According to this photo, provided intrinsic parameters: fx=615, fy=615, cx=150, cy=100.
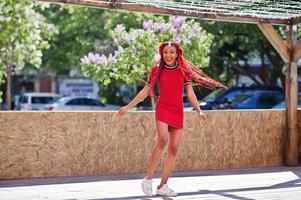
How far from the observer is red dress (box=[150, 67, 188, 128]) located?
23.2 feet

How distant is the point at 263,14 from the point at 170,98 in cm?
413

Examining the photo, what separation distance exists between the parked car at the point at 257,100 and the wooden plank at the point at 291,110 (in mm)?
10784

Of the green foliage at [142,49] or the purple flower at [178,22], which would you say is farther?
the purple flower at [178,22]

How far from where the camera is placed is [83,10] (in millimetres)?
29422

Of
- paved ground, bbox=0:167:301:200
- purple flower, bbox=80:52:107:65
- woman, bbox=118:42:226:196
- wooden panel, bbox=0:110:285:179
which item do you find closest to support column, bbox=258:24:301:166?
wooden panel, bbox=0:110:285:179

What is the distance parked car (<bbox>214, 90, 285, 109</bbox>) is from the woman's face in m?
14.5

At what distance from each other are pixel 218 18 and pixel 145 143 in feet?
7.78

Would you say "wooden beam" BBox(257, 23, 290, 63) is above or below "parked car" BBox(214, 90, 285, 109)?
above

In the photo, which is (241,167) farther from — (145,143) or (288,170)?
(145,143)

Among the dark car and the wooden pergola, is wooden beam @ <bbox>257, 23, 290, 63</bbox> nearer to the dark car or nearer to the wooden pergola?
the wooden pergola

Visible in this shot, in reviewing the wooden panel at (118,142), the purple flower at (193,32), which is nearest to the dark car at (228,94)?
the purple flower at (193,32)

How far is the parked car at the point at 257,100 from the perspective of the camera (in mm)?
21803

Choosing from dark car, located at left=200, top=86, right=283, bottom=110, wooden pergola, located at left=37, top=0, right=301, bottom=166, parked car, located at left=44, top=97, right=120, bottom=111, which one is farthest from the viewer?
parked car, located at left=44, top=97, right=120, bottom=111

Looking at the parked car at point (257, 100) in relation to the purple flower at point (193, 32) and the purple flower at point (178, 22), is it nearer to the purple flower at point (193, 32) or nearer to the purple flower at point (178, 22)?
the purple flower at point (193, 32)
